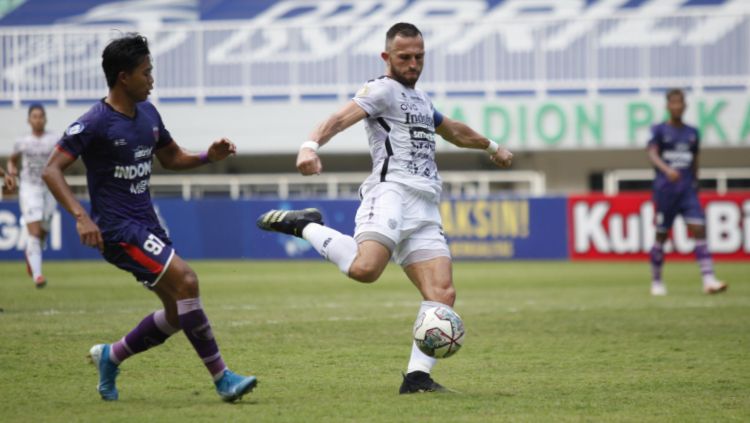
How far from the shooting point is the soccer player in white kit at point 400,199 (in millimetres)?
7418

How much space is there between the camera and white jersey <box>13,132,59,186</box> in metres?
17.2

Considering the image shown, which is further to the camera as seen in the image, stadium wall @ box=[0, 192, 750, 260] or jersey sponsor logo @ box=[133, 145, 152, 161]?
stadium wall @ box=[0, 192, 750, 260]

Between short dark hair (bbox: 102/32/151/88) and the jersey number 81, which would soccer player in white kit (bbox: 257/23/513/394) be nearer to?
the jersey number 81

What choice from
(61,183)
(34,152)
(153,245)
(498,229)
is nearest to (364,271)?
(153,245)

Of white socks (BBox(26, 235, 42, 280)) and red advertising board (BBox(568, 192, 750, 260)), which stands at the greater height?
white socks (BBox(26, 235, 42, 280))

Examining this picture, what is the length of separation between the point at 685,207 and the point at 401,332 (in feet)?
19.5

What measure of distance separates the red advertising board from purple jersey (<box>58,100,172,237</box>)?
61.1 ft

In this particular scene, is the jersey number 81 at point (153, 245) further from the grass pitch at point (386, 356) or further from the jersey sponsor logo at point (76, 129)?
the grass pitch at point (386, 356)

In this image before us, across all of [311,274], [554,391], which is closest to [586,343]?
[554,391]

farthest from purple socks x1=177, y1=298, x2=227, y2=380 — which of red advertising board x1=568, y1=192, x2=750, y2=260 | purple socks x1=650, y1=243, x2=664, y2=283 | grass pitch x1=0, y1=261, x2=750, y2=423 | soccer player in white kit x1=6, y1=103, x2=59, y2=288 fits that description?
red advertising board x1=568, y1=192, x2=750, y2=260

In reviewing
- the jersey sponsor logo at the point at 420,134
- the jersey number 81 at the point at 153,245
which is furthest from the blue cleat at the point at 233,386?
the jersey sponsor logo at the point at 420,134

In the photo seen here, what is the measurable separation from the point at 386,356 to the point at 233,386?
2.60 meters

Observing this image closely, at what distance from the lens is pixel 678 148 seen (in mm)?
15891

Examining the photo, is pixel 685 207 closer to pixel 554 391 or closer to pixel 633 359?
pixel 633 359
